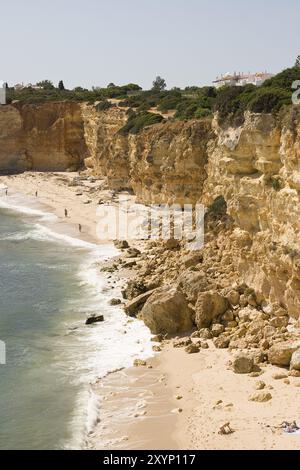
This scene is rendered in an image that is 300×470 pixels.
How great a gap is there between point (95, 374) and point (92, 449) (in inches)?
181

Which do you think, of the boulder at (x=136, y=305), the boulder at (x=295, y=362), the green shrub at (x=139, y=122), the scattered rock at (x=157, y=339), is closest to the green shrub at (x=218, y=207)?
the boulder at (x=136, y=305)

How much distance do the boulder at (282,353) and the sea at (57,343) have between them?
4747mm

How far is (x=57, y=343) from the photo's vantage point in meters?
22.9

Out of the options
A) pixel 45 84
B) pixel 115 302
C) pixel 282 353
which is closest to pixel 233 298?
pixel 282 353

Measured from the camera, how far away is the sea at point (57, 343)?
17.1m

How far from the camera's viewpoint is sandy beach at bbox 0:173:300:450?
15156 mm

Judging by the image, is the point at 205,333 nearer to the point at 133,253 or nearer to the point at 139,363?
the point at 139,363

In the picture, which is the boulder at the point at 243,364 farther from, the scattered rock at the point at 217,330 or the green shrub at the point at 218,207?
the green shrub at the point at 218,207

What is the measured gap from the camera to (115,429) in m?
16.4

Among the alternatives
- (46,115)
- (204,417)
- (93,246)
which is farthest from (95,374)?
(46,115)

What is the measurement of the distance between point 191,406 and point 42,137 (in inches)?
2218

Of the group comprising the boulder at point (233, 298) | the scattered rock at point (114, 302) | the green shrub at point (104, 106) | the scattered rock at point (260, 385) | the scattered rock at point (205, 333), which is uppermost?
the green shrub at point (104, 106)

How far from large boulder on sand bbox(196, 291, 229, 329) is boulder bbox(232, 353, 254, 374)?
395cm

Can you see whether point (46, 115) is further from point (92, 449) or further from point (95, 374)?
point (92, 449)
